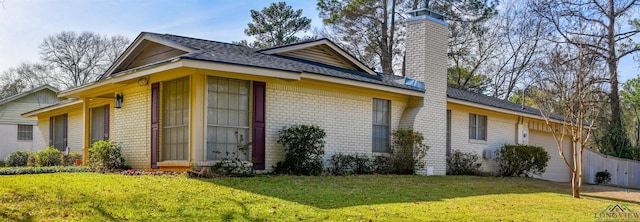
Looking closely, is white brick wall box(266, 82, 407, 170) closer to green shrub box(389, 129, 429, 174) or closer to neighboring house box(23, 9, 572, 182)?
neighboring house box(23, 9, 572, 182)

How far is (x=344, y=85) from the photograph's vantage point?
1600 centimetres

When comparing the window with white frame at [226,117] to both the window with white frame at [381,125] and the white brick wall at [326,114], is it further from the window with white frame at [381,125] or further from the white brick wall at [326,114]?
the window with white frame at [381,125]

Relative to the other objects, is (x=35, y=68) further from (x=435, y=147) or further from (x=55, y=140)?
(x=435, y=147)

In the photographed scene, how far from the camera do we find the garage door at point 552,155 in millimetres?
24750

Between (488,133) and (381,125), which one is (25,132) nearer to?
(381,125)

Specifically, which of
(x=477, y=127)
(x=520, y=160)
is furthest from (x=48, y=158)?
(x=520, y=160)

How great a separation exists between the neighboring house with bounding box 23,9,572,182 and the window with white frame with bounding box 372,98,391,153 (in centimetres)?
3

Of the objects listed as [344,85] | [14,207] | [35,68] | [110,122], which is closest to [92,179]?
[14,207]

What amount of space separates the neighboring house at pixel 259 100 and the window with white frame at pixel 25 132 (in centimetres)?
1472

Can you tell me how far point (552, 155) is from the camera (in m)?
25.7

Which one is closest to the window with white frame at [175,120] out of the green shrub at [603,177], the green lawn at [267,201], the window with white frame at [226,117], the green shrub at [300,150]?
the window with white frame at [226,117]

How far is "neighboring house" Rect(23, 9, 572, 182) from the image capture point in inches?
528

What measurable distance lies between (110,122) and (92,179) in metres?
5.71

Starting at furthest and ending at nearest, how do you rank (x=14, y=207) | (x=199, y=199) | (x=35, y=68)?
(x=35, y=68), (x=199, y=199), (x=14, y=207)
